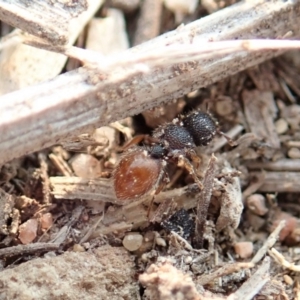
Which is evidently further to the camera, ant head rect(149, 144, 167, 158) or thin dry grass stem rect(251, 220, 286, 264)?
ant head rect(149, 144, 167, 158)

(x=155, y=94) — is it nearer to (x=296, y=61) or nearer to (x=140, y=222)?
(x=140, y=222)

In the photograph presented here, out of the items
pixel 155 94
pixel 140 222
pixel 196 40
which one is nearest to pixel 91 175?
pixel 140 222

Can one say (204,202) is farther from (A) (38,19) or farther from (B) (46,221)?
(A) (38,19)

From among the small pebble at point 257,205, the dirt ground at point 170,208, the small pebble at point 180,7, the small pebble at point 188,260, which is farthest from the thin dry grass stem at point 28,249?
the small pebble at point 180,7

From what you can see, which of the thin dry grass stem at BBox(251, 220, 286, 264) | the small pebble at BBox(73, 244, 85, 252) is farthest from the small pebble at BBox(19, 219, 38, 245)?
the thin dry grass stem at BBox(251, 220, 286, 264)

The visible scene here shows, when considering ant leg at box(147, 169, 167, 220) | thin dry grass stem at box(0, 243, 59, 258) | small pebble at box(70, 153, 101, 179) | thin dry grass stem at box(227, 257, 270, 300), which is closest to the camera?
thin dry grass stem at box(227, 257, 270, 300)

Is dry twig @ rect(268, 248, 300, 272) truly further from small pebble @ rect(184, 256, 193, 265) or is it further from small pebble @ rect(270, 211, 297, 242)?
small pebble @ rect(184, 256, 193, 265)

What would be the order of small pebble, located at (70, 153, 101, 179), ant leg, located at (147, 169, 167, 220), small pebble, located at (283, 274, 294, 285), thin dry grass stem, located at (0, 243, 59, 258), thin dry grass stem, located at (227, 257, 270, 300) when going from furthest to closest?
small pebble, located at (70, 153, 101, 179), ant leg, located at (147, 169, 167, 220), small pebble, located at (283, 274, 294, 285), thin dry grass stem, located at (0, 243, 59, 258), thin dry grass stem, located at (227, 257, 270, 300)
